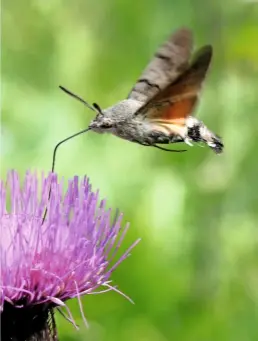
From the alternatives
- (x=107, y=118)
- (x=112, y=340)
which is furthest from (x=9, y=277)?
(x=112, y=340)

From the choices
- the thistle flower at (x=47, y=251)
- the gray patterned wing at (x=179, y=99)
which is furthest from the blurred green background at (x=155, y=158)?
the gray patterned wing at (x=179, y=99)

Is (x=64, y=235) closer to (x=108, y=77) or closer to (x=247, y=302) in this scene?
(x=247, y=302)

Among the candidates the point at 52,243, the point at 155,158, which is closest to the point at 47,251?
the point at 52,243

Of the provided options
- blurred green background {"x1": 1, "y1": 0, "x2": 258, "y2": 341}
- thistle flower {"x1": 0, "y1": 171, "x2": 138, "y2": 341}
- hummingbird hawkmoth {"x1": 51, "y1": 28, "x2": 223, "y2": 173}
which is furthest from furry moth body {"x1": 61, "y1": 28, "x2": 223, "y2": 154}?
blurred green background {"x1": 1, "y1": 0, "x2": 258, "y2": 341}

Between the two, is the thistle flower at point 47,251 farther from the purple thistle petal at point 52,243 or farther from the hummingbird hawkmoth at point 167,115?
the hummingbird hawkmoth at point 167,115

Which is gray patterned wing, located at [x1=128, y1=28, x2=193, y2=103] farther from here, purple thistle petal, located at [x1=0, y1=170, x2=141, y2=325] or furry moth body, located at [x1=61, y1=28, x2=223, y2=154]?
purple thistle petal, located at [x1=0, y1=170, x2=141, y2=325]
